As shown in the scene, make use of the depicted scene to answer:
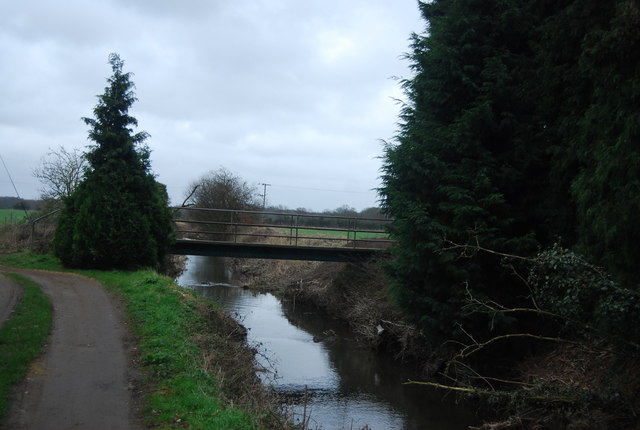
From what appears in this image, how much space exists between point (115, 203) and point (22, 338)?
8.21 meters

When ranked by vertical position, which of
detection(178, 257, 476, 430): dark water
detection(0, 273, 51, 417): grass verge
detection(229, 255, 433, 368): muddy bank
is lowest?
detection(178, 257, 476, 430): dark water

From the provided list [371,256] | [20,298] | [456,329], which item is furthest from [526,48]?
[20,298]

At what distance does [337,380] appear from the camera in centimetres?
1298

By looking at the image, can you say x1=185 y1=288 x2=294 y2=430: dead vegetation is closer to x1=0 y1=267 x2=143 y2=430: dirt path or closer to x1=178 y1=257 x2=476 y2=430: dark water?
x1=178 y1=257 x2=476 y2=430: dark water

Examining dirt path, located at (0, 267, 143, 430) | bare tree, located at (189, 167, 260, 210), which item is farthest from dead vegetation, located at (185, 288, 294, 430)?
bare tree, located at (189, 167, 260, 210)

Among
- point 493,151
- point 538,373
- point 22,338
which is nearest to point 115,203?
point 22,338

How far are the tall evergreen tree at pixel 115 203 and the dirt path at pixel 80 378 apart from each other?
15.4 ft

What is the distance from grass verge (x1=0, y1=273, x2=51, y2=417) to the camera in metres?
6.61

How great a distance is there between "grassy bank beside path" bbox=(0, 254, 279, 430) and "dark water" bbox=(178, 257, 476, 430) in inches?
45.8

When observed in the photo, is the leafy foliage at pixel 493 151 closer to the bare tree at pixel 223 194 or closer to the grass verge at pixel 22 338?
the grass verge at pixel 22 338

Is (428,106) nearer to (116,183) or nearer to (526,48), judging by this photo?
(526,48)

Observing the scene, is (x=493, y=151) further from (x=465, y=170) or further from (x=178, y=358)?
(x=178, y=358)

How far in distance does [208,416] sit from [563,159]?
7986 mm

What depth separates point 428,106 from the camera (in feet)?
44.2
